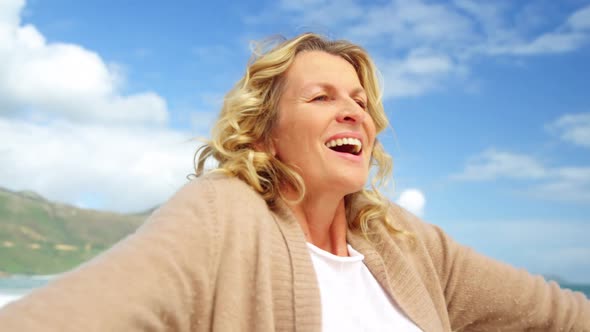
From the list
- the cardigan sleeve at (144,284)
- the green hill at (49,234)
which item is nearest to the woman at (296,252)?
the cardigan sleeve at (144,284)

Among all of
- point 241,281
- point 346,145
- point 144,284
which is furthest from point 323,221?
point 144,284

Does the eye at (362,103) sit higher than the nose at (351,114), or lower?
higher

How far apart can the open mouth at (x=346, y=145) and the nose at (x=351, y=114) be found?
0.06m

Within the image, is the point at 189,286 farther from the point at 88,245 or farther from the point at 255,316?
the point at 88,245

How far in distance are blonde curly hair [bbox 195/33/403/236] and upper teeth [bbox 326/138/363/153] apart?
13 cm

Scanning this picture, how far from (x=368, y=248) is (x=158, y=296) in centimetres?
82

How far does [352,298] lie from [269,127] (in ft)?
1.79

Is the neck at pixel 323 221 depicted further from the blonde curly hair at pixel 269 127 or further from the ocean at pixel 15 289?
the ocean at pixel 15 289

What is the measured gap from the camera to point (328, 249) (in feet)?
5.42

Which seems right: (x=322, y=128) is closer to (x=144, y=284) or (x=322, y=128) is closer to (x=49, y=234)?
(x=144, y=284)

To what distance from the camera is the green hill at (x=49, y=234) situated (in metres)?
28.8

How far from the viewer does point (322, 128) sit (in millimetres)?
1563

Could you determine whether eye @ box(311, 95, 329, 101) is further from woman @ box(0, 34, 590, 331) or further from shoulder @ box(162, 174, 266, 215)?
shoulder @ box(162, 174, 266, 215)

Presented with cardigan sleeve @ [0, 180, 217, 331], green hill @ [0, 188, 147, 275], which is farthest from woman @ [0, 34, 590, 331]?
green hill @ [0, 188, 147, 275]
